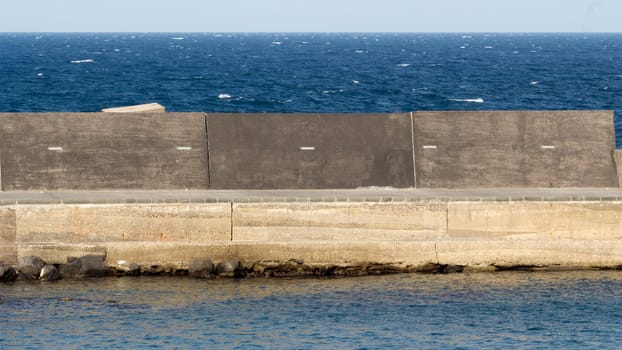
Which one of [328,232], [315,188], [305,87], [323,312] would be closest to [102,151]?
[315,188]

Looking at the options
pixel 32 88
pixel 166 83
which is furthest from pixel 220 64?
pixel 32 88

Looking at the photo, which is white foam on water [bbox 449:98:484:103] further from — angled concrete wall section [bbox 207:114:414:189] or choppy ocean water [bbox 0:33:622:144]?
angled concrete wall section [bbox 207:114:414:189]

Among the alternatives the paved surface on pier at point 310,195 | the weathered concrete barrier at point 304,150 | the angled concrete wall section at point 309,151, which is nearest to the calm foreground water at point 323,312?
the paved surface on pier at point 310,195

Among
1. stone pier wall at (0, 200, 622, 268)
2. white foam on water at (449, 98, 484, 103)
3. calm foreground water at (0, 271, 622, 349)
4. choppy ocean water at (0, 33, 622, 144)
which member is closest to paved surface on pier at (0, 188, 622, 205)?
stone pier wall at (0, 200, 622, 268)

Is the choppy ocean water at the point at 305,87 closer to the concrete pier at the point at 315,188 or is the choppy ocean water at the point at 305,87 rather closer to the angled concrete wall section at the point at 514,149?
the angled concrete wall section at the point at 514,149

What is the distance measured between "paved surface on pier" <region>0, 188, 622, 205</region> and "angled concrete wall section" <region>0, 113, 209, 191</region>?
0.49 m

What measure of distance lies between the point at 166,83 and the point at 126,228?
69.4 meters

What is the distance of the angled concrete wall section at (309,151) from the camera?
3022 cm

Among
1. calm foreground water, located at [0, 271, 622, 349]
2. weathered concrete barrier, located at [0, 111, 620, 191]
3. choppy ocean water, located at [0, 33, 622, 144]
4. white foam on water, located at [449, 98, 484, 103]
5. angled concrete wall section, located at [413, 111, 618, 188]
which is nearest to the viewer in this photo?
calm foreground water, located at [0, 271, 622, 349]

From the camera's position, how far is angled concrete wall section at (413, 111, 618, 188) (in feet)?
100

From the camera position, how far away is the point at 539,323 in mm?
24000

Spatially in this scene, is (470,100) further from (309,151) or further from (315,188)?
(315,188)

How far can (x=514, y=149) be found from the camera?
30922 mm

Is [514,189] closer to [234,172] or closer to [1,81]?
[234,172]
